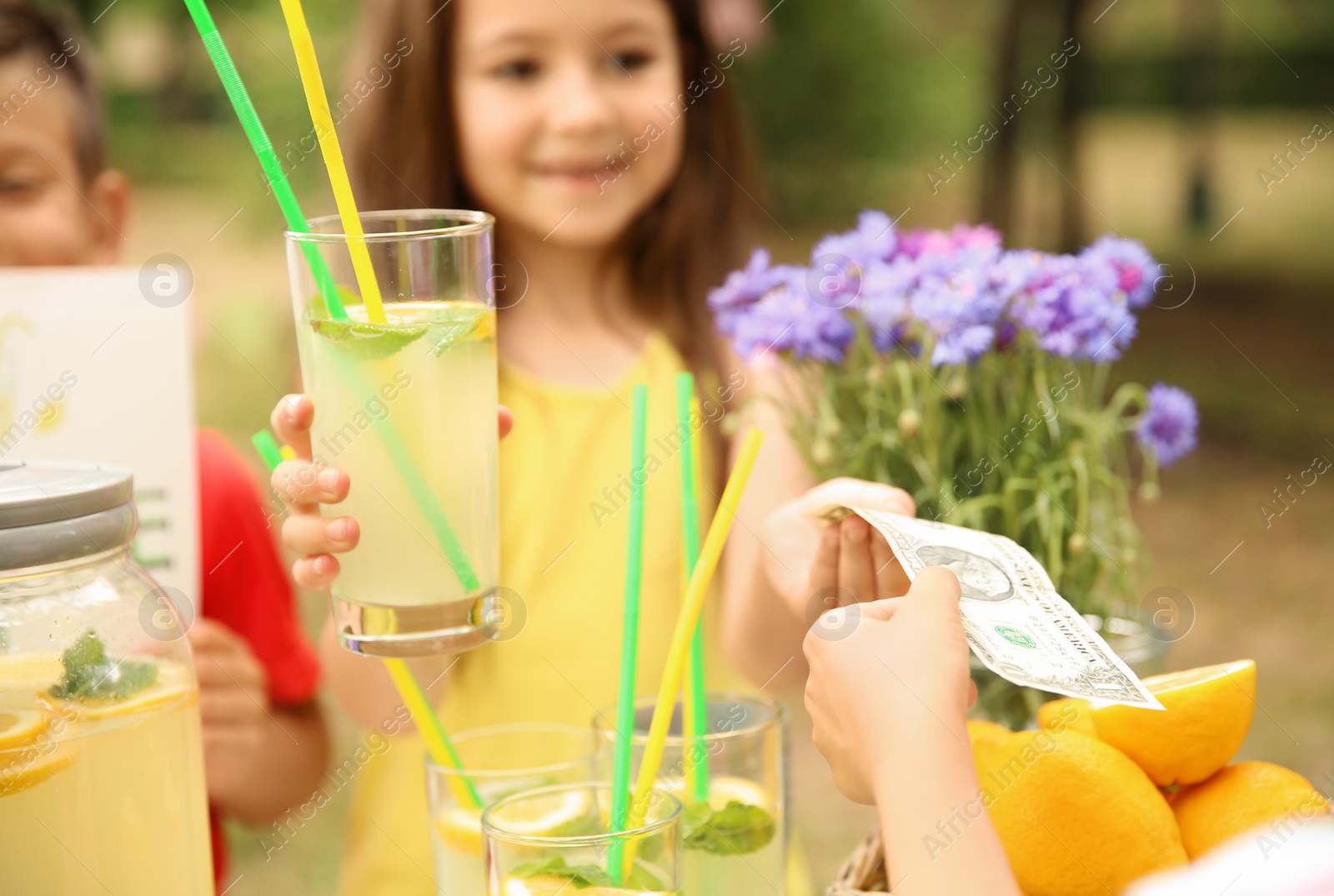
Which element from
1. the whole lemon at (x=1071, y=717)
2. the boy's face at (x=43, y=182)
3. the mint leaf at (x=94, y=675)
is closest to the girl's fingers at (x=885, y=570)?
the whole lemon at (x=1071, y=717)

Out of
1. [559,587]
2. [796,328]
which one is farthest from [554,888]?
[559,587]

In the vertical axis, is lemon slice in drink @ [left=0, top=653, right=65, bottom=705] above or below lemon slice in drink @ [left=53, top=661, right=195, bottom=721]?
above

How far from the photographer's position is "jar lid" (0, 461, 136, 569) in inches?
29.3

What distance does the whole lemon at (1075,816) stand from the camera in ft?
2.78

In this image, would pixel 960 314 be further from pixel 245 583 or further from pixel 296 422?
pixel 245 583

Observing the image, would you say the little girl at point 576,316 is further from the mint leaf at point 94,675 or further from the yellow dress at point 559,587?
the mint leaf at point 94,675

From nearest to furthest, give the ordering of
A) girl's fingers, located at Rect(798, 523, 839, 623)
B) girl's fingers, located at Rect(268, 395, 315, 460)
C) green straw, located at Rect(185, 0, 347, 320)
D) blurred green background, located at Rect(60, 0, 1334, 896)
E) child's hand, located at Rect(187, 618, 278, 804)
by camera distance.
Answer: green straw, located at Rect(185, 0, 347, 320) → girl's fingers, located at Rect(268, 395, 315, 460) → girl's fingers, located at Rect(798, 523, 839, 623) → child's hand, located at Rect(187, 618, 278, 804) → blurred green background, located at Rect(60, 0, 1334, 896)

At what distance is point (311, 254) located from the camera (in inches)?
35.0

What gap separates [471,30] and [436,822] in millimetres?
1102

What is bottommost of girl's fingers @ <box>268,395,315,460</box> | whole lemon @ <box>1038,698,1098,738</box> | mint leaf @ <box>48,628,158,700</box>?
Result: whole lemon @ <box>1038,698,1098,738</box>

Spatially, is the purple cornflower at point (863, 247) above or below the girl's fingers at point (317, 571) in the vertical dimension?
above

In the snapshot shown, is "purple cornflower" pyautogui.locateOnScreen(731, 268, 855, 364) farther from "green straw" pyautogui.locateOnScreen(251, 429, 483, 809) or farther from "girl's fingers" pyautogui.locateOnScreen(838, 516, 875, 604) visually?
"green straw" pyautogui.locateOnScreen(251, 429, 483, 809)

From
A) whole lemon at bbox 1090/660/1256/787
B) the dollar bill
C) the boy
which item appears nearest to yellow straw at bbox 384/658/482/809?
the dollar bill

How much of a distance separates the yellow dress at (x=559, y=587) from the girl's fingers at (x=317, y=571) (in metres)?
0.72
